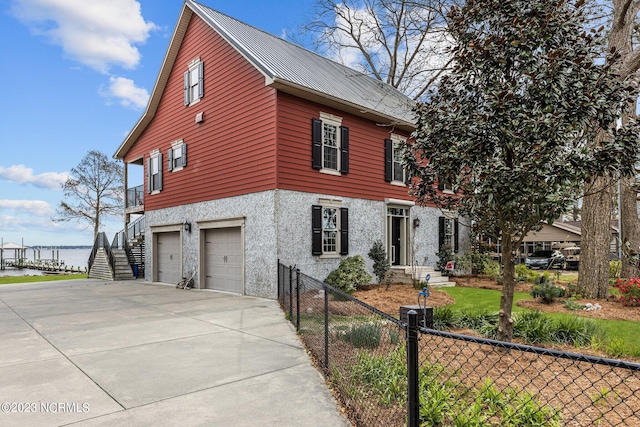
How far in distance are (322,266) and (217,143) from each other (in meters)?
5.50

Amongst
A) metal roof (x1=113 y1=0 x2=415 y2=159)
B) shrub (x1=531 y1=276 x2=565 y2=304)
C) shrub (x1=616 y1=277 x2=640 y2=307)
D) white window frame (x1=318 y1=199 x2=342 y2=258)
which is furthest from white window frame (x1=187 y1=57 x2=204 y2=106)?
shrub (x1=616 y1=277 x2=640 y2=307)

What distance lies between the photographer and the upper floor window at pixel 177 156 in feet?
51.4

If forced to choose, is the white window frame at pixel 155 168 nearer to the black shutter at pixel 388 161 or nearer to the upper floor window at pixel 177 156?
the upper floor window at pixel 177 156

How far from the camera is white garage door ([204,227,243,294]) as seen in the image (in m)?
13.2

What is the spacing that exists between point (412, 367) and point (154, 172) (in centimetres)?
1744

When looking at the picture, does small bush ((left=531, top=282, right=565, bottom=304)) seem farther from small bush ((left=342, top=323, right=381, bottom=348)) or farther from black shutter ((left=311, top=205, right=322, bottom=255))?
small bush ((left=342, top=323, right=381, bottom=348))

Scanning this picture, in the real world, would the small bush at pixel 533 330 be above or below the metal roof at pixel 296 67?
below

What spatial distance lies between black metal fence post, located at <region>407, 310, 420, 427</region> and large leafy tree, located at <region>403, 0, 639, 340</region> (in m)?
2.53

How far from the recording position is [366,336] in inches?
197

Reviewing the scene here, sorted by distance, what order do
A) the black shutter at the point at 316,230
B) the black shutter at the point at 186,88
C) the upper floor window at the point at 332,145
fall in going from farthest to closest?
the black shutter at the point at 186,88
the upper floor window at the point at 332,145
the black shutter at the point at 316,230

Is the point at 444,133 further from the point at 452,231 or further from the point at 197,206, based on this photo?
the point at 452,231

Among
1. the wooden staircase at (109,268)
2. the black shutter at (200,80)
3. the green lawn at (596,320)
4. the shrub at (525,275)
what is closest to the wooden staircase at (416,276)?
the green lawn at (596,320)

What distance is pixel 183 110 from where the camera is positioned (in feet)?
52.0

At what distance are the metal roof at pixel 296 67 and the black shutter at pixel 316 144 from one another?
914mm
